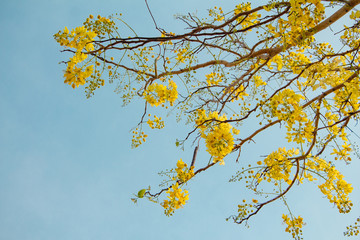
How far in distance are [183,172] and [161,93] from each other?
653 mm

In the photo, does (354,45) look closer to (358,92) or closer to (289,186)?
(358,92)

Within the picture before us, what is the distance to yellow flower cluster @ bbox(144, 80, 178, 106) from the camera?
7.96ft

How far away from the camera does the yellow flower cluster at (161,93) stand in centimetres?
243

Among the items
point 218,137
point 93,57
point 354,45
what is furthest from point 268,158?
point 93,57

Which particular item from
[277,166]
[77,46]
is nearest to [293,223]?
[277,166]

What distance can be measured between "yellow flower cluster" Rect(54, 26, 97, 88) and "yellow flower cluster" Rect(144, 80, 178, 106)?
578 millimetres

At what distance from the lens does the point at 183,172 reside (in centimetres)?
228

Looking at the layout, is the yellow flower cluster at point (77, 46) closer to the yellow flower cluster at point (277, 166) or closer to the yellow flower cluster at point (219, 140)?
the yellow flower cluster at point (219, 140)

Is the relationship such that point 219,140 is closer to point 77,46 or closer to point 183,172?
point 183,172

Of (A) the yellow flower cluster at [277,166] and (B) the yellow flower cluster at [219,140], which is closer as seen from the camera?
(B) the yellow flower cluster at [219,140]

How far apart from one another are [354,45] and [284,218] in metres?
1.42

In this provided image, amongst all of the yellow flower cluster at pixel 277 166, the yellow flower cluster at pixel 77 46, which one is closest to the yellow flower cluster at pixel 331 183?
the yellow flower cluster at pixel 277 166

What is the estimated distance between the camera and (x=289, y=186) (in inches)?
91.2

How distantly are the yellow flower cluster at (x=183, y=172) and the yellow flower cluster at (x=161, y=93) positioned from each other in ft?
1.70
